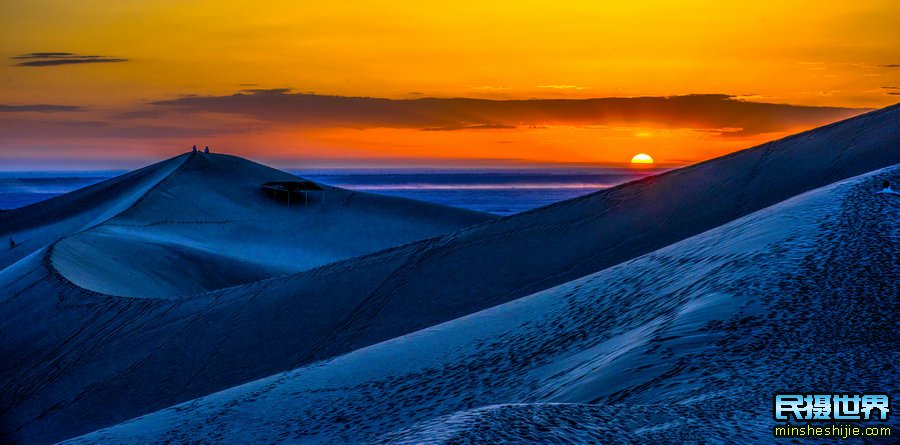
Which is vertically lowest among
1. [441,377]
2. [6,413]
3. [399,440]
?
[6,413]

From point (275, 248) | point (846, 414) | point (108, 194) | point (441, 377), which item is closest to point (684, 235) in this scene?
point (441, 377)

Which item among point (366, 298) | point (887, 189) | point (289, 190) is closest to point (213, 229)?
point (289, 190)

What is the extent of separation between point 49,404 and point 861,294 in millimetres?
11005

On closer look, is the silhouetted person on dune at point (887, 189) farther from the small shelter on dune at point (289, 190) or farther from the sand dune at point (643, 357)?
the small shelter on dune at point (289, 190)

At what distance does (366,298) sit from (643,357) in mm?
8146

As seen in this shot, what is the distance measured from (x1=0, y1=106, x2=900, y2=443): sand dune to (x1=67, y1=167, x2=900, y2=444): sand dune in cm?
382

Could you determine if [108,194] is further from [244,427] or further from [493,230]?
[244,427]

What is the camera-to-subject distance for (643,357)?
4.46 m

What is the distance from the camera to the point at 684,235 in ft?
37.3

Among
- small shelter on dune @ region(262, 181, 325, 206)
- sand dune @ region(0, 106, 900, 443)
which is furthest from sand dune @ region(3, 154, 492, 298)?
sand dune @ region(0, 106, 900, 443)

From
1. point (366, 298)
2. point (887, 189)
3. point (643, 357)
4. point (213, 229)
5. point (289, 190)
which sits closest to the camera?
point (643, 357)

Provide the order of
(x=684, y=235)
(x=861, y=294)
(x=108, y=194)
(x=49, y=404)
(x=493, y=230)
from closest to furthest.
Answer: (x=861, y=294)
(x=684, y=235)
(x=49, y=404)
(x=493, y=230)
(x=108, y=194)

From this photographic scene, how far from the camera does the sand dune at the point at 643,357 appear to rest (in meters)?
3.43

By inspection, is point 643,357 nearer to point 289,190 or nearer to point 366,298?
point 366,298
